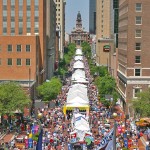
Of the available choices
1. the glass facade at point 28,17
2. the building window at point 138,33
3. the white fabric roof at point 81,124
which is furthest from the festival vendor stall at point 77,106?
the glass facade at point 28,17

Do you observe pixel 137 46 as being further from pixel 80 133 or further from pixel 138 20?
pixel 80 133

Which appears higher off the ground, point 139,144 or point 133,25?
point 133,25

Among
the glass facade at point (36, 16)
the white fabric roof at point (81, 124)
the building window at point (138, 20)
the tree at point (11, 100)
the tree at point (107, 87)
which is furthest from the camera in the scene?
the glass facade at point (36, 16)

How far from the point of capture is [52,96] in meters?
84.5

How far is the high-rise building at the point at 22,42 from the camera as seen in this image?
85062mm

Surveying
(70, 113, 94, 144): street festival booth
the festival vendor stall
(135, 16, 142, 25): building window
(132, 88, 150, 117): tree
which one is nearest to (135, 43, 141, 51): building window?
(135, 16, 142, 25): building window

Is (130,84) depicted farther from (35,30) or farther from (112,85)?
(35,30)

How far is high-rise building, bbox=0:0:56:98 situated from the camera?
85062mm

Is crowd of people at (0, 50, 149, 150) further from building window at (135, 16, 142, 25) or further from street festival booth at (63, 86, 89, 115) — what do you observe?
building window at (135, 16, 142, 25)

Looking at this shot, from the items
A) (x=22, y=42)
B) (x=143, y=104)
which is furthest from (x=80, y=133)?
(x=22, y=42)

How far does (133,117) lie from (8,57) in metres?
25.4

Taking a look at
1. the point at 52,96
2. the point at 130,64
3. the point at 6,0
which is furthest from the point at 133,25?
the point at 6,0

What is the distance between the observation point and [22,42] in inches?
3344

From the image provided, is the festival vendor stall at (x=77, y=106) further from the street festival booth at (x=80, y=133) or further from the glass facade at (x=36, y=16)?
the glass facade at (x=36, y=16)
